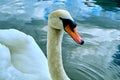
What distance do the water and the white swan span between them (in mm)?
478

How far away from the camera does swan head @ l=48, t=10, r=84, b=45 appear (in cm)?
187

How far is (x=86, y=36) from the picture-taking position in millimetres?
3762

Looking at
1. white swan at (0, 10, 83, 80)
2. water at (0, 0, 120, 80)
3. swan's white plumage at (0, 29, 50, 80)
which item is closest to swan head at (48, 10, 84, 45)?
white swan at (0, 10, 83, 80)

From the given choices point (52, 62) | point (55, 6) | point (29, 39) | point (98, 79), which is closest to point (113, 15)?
point (55, 6)

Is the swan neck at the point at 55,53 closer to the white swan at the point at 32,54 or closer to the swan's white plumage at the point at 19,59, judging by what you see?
the white swan at the point at 32,54

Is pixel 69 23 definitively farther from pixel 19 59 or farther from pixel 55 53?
pixel 19 59

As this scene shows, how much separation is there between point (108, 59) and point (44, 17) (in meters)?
1.50

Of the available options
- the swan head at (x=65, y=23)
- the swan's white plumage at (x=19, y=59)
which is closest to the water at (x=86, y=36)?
the swan's white plumage at (x=19, y=59)

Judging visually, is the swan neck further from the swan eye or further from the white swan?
the swan eye

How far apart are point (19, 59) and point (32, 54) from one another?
0.41 feet

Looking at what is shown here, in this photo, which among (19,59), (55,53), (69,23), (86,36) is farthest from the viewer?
(86,36)

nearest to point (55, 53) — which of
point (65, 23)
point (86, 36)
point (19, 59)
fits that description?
point (65, 23)

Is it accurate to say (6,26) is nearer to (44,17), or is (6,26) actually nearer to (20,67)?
(44,17)

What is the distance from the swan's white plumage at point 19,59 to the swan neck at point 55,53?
0.78 ft
